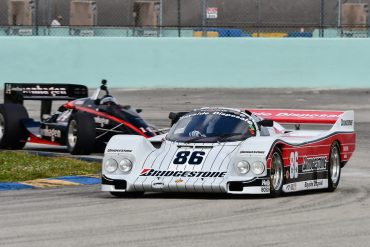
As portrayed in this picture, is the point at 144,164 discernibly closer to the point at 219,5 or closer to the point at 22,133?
the point at 22,133

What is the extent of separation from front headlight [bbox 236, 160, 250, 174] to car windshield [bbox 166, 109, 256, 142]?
61 cm

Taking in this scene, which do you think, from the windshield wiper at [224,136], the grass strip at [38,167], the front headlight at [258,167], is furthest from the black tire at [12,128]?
the front headlight at [258,167]

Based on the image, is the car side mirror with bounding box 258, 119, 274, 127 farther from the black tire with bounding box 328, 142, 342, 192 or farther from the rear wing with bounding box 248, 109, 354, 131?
the rear wing with bounding box 248, 109, 354, 131

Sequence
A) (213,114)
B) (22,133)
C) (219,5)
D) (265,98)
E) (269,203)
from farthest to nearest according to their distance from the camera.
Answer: (219,5), (265,98), (22,133), (213,114), (269,203)

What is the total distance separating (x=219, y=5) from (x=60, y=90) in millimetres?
24935

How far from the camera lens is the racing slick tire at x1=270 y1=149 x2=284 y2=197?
1320cm

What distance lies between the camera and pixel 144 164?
13.4 meters

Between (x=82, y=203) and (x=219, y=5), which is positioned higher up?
(x=219, y=5)

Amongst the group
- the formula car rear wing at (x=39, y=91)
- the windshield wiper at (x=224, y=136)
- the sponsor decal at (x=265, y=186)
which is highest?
the formula car rear wing at (x=39, y=91)

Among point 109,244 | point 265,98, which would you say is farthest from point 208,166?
point 265,98

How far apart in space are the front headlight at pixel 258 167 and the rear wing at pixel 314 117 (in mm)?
2316

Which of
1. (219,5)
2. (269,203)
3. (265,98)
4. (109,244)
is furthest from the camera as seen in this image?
(219,5)

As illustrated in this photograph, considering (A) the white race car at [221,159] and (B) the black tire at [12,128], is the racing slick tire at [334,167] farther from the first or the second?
(B) the black tire at [12,128]

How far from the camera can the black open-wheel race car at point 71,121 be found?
19062 millimetres
